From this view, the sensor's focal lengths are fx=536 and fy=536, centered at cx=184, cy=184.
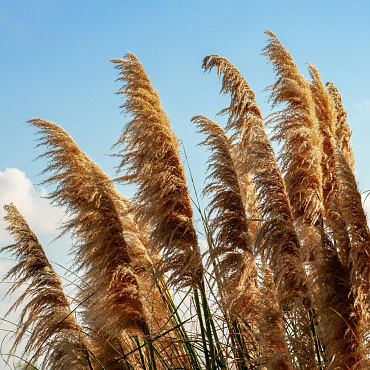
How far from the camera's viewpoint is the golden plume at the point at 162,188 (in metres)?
4.28

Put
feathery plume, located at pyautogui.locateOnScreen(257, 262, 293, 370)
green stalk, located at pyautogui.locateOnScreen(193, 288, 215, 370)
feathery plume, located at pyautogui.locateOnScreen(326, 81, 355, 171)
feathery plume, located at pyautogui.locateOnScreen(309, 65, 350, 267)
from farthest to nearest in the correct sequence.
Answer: feathery plume, located at pyautogui.locateOnScreen(326, 81, 355, 171) → feathery plume, located at pyautogui.locateOnScreen(309, 65, 350, 267) → green stalk, located at pyautogui.locateOnScreen(193, 288, 215, 370) → feathery plume, located at pyautogui.locateOnScreen(257, 262, 293, 370)

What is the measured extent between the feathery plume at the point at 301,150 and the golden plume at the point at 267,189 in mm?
254

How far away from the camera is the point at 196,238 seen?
4.29 metres

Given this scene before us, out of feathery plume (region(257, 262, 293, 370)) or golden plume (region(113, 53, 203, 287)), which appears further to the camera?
golden plume (region(113, 53, 203, 287))

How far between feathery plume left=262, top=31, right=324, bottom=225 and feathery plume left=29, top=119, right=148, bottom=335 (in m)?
1.52

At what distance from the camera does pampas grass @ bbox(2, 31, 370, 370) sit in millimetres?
4113

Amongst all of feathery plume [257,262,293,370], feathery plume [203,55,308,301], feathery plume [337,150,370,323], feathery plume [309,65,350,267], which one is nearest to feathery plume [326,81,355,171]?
feathery plume [309,65,350,267]

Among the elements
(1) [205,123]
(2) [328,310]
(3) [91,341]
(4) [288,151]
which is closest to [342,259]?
(2) [328,310]

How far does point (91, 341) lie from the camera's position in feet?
16.6

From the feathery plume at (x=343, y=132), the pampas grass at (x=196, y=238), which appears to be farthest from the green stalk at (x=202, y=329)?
the feathery plume at (x=343, y=132)

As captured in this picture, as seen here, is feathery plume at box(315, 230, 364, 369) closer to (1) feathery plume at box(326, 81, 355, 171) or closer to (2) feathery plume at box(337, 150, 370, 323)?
(2) feathery plume at box(337, 150, 370, 323)

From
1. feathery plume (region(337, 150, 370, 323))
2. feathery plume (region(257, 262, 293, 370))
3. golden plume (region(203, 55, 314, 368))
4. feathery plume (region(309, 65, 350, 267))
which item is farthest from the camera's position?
feathery plume (region(309, 65, 350, 267))

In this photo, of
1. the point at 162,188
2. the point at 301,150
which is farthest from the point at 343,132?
the point at 162,188

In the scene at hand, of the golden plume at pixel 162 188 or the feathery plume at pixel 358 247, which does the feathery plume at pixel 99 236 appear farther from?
the feathery plume at pixel 358 247
